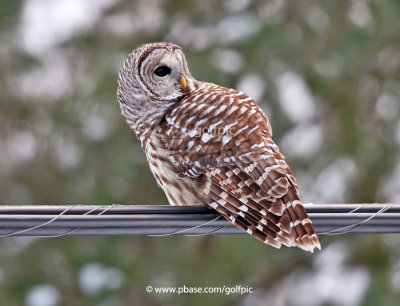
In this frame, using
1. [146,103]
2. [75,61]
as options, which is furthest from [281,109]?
[146,103]

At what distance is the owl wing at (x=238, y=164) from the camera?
3.30 meters

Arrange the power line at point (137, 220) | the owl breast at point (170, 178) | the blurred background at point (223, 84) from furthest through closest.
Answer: the blurred background at point (223, 84) < the owl breast at point (170, 178) < the power line at point (137, 220)

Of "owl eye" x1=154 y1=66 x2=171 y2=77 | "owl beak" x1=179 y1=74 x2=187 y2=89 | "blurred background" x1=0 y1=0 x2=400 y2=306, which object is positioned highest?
"owl eye" x1=154 y1=66 x2=171 y2=77

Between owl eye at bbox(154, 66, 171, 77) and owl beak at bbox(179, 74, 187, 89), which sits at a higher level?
owl eye at bbox(154, 66, 171, 77)

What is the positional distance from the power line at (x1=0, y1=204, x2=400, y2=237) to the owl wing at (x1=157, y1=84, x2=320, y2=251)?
309 millimetres

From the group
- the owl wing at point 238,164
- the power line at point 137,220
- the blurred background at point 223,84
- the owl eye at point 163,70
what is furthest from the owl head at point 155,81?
the blurred background at point 223,84

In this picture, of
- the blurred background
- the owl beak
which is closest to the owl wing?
the owl beak

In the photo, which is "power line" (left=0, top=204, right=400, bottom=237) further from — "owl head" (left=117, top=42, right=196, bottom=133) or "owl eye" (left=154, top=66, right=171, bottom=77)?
"owl eye" (left=154, top=66, right=171, bottom=77)

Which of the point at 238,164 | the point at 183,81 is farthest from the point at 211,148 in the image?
the point at 183,81

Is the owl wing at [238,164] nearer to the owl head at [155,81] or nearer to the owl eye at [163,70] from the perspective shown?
the owl head at [155,81]

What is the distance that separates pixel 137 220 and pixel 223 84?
533cm

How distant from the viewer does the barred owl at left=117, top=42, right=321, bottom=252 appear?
3.33 metres

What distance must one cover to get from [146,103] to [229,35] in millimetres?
4904

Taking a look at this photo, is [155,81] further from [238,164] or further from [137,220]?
[137,220]
